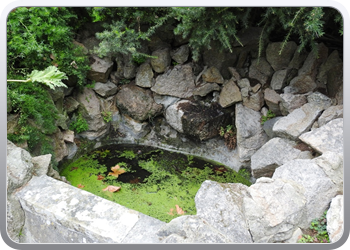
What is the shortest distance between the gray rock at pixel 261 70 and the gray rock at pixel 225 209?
2305 millimetres

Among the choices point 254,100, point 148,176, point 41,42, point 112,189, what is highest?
point 41,42

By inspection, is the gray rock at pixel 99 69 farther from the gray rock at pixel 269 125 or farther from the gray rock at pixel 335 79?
the gray rock at pixel 335 79

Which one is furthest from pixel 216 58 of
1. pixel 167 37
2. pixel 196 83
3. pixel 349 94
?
pixel 349 94

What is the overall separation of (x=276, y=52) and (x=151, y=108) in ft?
8.19

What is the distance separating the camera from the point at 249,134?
4781 mm

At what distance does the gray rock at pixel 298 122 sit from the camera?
3.86m

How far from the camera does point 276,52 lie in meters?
4.57

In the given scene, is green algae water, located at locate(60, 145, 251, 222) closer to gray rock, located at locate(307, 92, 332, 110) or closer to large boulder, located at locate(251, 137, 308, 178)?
large boulder, located at locate(251, 137, 308, 178)

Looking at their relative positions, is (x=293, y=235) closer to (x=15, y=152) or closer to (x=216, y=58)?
(x=15, y=152)

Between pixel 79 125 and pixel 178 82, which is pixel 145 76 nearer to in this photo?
pixel 178 82

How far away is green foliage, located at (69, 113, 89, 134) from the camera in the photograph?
5.07 m

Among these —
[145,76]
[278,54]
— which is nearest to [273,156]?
[278,54]

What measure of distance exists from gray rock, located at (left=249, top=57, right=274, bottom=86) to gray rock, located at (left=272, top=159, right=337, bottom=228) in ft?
7.05

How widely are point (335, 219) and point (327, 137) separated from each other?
1272mm
